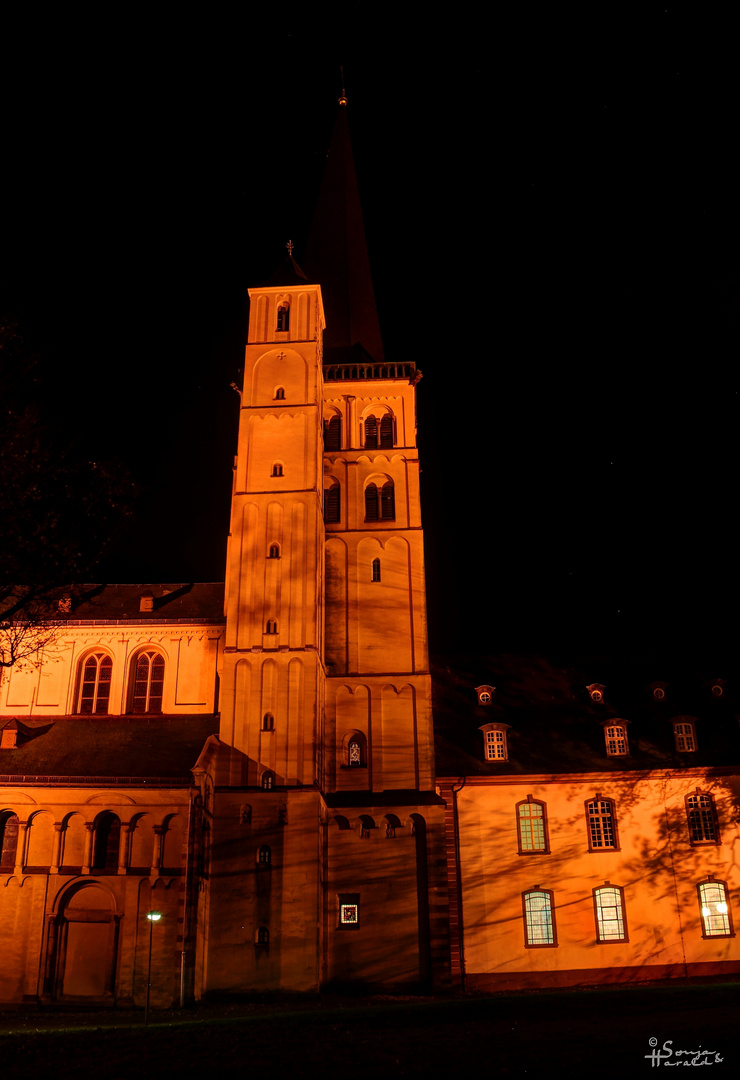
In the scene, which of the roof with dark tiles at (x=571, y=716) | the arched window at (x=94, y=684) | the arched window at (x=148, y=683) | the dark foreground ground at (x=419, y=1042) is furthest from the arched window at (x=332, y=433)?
the dark foreground ground at (x=419, y=1042)

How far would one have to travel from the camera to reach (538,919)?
1503 inches

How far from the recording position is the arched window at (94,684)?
40594mm

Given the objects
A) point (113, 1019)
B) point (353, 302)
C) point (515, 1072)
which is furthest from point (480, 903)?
point (353, 302)

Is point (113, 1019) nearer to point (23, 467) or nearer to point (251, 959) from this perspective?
point (251, 959)

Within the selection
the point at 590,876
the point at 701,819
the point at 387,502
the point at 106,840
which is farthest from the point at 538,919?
the point at 387,502

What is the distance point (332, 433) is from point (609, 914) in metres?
24.4

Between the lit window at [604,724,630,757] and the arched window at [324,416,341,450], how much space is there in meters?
17.9

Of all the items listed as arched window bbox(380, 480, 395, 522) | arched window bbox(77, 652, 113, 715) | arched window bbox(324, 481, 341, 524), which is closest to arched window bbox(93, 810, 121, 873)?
arched window bbox(77, 652, 113, 715)

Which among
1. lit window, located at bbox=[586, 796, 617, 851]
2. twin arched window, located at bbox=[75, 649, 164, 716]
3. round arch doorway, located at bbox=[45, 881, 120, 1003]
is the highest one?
twin arched window, located at bbox=[75, 649, 164, 716]

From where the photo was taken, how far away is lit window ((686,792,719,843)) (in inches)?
1556

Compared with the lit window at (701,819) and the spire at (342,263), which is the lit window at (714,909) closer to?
the lit window at (701,819)

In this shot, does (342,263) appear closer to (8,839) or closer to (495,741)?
(495,741)

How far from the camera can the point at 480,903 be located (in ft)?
125

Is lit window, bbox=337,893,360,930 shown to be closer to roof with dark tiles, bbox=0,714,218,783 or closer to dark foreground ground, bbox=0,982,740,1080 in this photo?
roof with dark tiles, bbox=0,714,218,783
